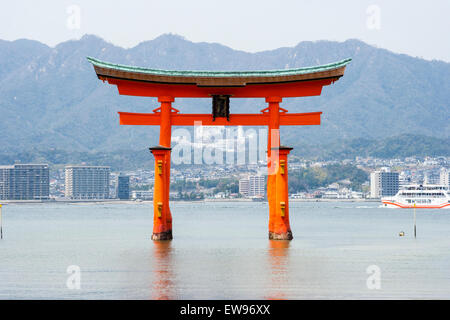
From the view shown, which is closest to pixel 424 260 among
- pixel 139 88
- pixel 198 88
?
pixel 198 88

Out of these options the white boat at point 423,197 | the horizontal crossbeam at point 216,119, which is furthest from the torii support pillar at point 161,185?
the white boat at point 423,197

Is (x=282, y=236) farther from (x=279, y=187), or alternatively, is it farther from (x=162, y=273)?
(x=162, y=273)

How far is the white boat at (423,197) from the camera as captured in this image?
133250 millimetres

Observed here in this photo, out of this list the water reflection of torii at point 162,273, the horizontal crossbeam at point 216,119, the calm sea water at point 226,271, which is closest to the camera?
the water reflection of torii at point 162,273

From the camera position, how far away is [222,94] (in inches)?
1548

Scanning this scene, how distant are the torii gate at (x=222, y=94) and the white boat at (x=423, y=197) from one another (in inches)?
3844

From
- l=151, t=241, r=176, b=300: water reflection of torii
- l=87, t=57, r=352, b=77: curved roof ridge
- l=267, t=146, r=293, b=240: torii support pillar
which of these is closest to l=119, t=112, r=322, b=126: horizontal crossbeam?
l=267, t=146, r=293, b=240: torii support pillar

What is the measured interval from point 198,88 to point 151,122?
3212 millimetres

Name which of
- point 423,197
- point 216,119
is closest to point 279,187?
point 216,119

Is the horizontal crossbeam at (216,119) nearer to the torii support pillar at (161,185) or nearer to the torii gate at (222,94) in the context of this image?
the torii gate at (222,94)

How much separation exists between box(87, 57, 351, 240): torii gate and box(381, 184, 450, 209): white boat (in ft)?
320

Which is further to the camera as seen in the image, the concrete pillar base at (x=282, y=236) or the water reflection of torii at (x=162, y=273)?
the concrete pillar base at (x=282, y=236)

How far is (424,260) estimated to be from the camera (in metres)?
35.3
